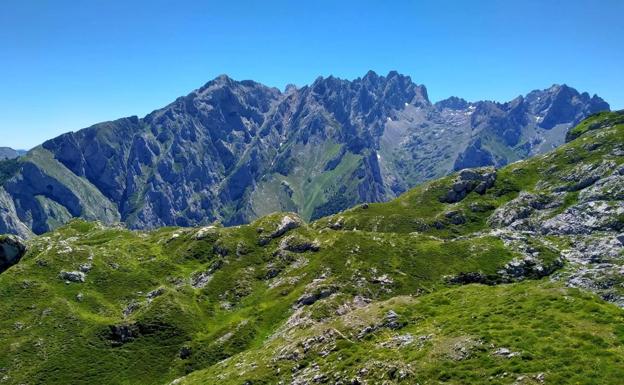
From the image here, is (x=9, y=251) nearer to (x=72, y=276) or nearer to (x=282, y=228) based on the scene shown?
(x=72, y=276)

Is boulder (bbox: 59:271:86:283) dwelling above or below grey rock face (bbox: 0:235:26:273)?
below

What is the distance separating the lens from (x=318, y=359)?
6000 centimetres

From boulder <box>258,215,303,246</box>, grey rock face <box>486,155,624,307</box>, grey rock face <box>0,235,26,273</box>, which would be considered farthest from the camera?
boulder <box>258,215,303,246</box>

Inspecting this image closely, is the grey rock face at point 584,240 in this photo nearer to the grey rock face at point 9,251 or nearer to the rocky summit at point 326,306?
the rocky summit at point 326,306

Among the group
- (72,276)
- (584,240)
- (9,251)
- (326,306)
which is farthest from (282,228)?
(584,240)

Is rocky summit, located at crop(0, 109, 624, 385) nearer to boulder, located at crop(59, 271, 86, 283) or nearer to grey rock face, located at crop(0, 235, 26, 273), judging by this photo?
boulder, located at crop(59, 271, 86, 283)

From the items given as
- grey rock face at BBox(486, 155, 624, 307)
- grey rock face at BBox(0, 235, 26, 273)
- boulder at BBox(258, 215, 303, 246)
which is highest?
grey rock face at BBox(0, 235, 26, 273)

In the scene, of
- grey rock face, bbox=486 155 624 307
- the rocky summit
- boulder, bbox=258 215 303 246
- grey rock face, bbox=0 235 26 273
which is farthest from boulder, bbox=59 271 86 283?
grey rock face, bbox=486 155 624 307

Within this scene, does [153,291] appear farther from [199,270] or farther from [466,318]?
[466,318]

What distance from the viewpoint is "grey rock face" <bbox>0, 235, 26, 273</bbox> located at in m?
170

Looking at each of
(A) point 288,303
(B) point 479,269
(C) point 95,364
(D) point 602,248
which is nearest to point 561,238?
(D) point 602,248

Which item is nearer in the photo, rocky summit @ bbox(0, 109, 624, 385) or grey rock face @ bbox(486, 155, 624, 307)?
rocky summit @ bbox(0, 109, 624, 385)

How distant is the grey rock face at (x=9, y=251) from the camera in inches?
6683

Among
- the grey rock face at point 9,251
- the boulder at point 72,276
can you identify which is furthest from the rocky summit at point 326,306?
the grey rock face at point 9,251
